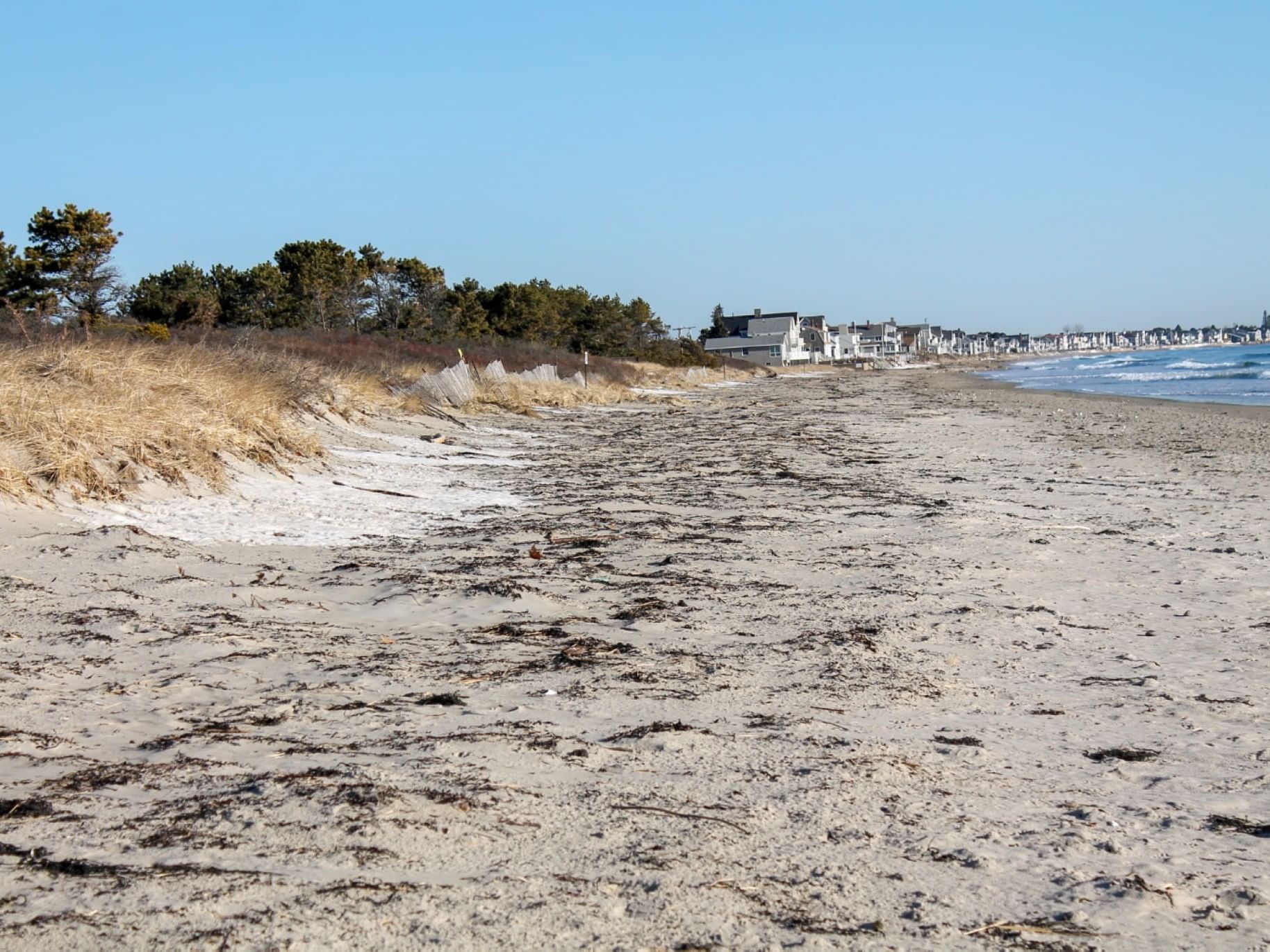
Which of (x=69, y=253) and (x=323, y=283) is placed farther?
(x=323, y=283)

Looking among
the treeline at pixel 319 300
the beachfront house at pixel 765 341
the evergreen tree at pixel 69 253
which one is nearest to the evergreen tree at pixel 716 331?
the beachfront house at pixel 765 341

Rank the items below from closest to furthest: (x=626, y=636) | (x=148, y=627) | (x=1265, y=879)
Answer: (x=1265, y=879) → (x=148, y=627) → (x=626, y=636)

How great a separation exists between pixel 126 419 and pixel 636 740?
6.44m

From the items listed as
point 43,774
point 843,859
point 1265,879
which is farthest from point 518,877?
point 1265,879

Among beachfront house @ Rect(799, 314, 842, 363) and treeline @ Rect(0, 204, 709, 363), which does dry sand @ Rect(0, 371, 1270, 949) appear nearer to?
treeline @ Rect(0, 204, 709, 363)

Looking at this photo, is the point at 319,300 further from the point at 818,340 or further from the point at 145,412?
the point at 818,340

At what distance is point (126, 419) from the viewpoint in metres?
8.56

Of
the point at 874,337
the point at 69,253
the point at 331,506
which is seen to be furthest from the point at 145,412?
the point at 874,337

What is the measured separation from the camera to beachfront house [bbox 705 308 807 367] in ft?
381

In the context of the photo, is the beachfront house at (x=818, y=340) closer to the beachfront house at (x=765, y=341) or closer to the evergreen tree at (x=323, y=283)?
the beachfront house at (x=765, y=341)

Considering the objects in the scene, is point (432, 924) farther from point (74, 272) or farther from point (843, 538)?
point (74, 272)

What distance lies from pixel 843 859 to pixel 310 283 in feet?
149

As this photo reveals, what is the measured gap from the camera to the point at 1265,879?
278cm

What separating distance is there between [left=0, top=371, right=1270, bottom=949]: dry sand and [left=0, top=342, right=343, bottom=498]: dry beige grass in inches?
35.2
